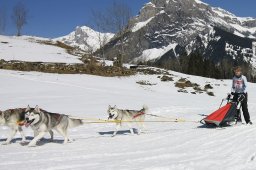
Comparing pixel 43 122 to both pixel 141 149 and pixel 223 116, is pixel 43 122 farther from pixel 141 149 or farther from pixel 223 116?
pixel 223 116

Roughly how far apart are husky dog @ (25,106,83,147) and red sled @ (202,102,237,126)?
4.26 meters

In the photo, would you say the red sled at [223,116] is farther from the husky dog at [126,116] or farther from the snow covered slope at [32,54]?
the snow covered slope at [32,54]

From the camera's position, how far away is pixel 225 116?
36.8 ft

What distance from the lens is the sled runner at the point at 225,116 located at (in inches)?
440

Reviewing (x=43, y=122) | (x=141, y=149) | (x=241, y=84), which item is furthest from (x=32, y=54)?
(x=141, y=149)

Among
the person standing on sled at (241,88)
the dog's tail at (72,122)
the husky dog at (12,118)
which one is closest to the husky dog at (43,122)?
the dog's tail at (72,122)

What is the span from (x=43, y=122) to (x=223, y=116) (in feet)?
17.6

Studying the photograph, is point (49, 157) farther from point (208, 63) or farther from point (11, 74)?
point (208, 63)

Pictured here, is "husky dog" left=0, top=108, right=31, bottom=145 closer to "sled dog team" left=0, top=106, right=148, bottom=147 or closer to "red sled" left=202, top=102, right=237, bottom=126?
"sled dog team" left=0, top=106, right=148, bottom=147

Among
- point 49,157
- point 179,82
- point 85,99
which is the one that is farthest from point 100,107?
point 179,82

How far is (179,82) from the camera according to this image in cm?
3291

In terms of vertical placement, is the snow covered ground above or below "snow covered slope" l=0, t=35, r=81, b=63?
below

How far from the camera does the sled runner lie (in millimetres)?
11172

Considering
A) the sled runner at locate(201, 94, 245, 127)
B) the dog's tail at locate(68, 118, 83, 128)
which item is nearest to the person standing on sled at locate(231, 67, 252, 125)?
the sled runner at locate(201, 94, 245, 127)
